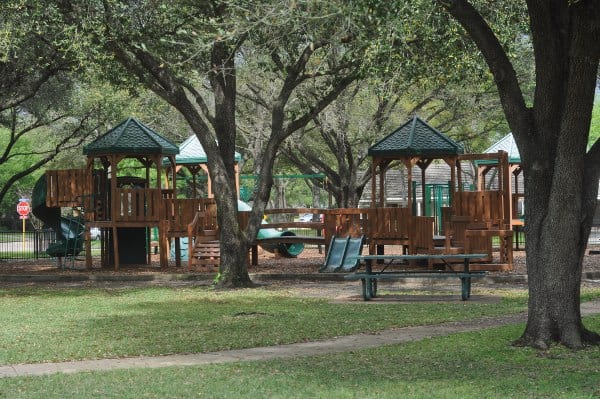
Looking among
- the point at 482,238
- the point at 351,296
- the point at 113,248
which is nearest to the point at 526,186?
the point at 351,296

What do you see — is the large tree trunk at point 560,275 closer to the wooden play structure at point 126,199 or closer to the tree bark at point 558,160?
the tree bark at point 558,160

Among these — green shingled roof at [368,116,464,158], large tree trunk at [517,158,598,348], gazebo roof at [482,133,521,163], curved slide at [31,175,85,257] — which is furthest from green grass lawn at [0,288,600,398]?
gazebo roof at [482,133,521,163]

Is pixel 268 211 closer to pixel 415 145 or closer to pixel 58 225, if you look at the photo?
pixel 415 145

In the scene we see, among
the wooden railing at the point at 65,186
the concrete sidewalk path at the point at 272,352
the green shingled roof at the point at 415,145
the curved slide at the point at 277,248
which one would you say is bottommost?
the concrete sidewalk path at the point at 272,352

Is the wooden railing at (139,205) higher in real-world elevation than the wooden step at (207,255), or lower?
higher

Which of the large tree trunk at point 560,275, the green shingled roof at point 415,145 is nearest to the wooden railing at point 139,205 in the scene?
the green shingled roof at point 415,145

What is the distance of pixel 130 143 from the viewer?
94.0ft

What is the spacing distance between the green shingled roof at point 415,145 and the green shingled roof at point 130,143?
6.03 metres

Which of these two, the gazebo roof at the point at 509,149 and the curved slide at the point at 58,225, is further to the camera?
the gazebo roof at the point at 509,149

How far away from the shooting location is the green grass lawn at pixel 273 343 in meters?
9.31

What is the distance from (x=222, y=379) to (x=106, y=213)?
20088 mm

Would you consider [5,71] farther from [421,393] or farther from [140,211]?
[421,393]

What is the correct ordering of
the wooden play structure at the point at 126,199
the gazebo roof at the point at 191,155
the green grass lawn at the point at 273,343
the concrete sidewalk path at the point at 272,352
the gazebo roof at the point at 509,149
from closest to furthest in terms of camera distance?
the green grass lawn at the point at 273,343
the concrete sidewalk path at the point at 272,352
the wooden play structure at the point at 126,199
the gazebo roof at the point at 191,155
the gazebo roof at the point at 509,149

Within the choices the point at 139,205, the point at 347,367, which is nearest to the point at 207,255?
the point at 139,205
